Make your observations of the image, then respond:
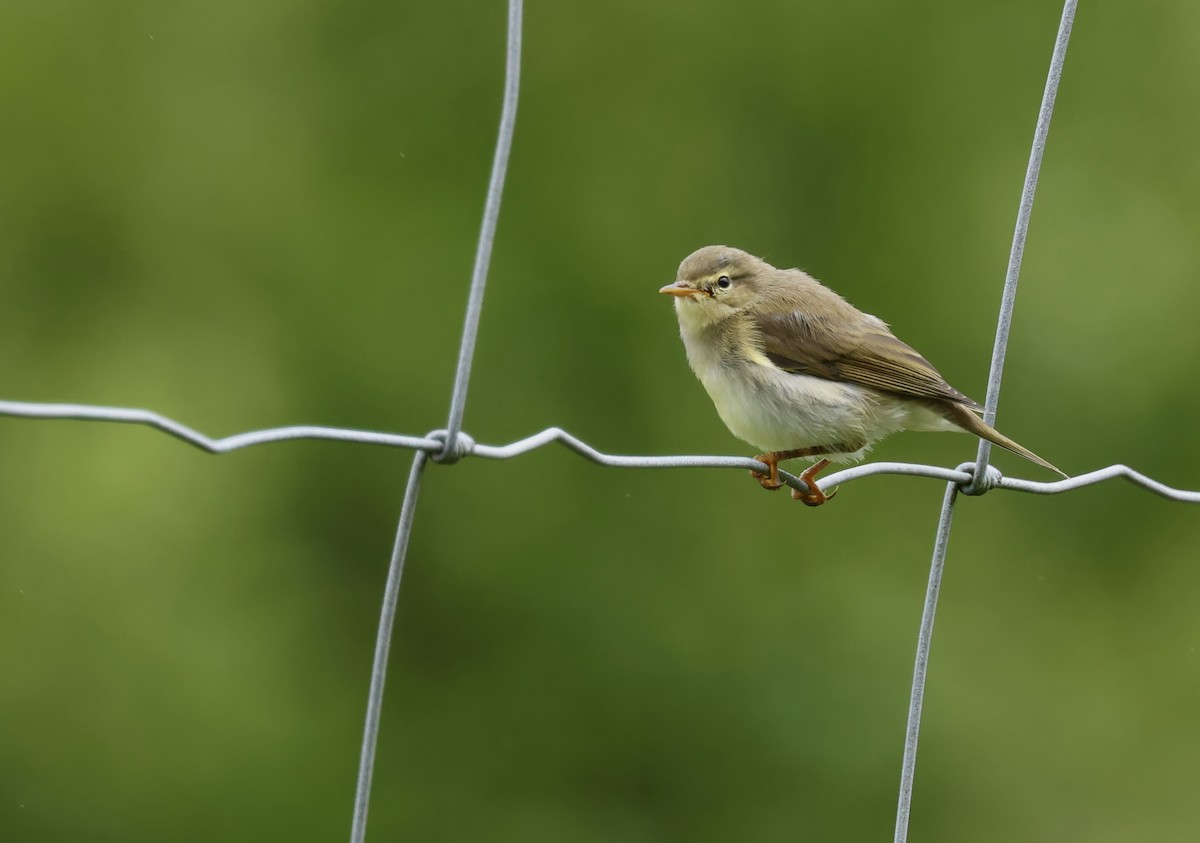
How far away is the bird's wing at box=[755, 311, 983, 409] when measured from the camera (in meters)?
4.38

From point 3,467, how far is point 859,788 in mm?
5049

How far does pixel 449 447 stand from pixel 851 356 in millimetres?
2413

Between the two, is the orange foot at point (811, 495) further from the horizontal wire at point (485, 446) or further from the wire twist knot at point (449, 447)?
the wire twist knot at point (449, 447)

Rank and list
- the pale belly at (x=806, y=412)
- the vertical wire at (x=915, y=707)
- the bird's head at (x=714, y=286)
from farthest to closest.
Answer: the bird's head at (x=714, y=286), the pale belly at (x=806, y=412), the vertical wire at (x=915, y=707)

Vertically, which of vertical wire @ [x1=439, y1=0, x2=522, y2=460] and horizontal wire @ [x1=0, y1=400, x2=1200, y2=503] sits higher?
vertical wire @ [x1=439, y1=0, x2=522, y2=460]

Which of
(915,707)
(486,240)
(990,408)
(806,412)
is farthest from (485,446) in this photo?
(806,412)

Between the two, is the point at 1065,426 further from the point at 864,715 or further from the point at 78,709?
the point at 78,709

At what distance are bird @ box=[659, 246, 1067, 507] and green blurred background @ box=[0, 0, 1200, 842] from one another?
3.95 m

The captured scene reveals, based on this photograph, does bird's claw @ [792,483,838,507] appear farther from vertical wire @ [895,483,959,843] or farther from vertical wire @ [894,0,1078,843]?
vertical wire @ [895,483,959,843]

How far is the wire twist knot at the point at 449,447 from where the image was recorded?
A: 7.49 feet

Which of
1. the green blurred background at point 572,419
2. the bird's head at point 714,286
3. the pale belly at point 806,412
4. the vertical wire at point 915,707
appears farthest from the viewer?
the green blurred background at point 572,419

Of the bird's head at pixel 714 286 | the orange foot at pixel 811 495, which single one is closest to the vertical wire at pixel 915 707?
the orange foot at pixel 811 495

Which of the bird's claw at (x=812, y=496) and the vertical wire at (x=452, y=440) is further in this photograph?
the bird's claw at (x=812, y=496)

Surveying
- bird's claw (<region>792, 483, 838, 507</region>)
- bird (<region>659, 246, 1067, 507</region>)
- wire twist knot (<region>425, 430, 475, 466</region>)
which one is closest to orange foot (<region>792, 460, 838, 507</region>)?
bird's claw (<region>792, 483, 838, 507</region>)
